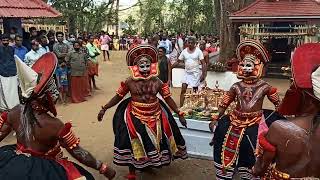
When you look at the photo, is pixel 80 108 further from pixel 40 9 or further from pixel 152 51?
pixel 152 51

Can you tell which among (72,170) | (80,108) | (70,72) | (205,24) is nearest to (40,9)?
(70,72)

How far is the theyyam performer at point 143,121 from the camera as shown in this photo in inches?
218

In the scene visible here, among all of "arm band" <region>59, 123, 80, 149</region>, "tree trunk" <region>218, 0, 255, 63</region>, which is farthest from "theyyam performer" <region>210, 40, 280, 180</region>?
"tree trunk" <region>218, 0, 255, 63</region>

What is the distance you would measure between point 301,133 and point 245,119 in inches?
84.8

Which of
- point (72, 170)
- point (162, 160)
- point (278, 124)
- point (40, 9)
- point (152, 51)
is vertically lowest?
point (162, 160)

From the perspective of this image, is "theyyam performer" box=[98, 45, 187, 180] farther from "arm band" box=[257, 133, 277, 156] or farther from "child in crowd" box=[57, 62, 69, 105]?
"child in crowd" box=[57, 62, 69, 105]

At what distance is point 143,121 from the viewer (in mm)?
5578

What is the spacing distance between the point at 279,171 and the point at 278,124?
34cm

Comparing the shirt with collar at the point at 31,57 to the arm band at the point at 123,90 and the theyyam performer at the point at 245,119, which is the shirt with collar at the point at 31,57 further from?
the theyyam performer at the point at 245,119

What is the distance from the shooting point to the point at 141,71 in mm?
5613

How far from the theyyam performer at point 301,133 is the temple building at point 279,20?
1235 centimetres

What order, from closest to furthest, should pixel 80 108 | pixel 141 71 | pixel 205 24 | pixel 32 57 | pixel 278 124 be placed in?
pixel 278 124, pixel 141 71, pixel 32 57, pixel 80 108, pixel 205 24

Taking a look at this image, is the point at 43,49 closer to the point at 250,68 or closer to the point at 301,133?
the point at 250,68

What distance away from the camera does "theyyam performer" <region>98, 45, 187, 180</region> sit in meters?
5.54
